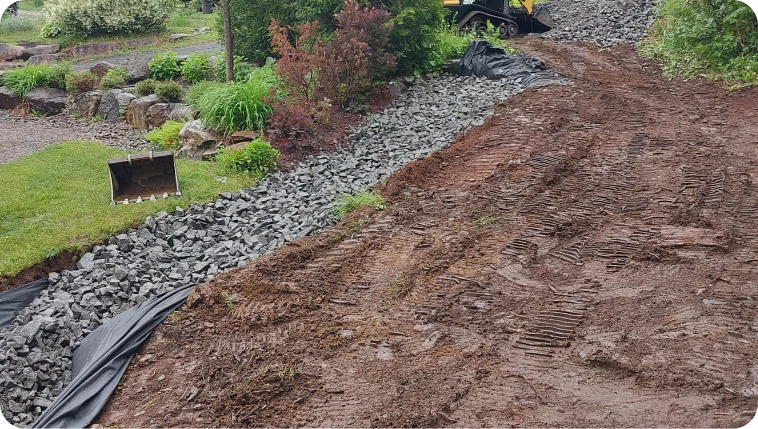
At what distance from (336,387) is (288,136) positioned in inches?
188

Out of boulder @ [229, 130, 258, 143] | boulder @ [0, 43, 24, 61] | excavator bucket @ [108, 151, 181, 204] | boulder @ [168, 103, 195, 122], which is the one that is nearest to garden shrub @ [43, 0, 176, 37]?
boulder @ [0, 43, 24, 61]

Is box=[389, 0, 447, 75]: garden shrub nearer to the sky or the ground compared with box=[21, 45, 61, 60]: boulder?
nearer to the sky

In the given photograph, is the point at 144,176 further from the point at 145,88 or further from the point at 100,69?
the point at 100,69

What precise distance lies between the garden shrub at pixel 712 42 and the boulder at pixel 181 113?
8094 mm

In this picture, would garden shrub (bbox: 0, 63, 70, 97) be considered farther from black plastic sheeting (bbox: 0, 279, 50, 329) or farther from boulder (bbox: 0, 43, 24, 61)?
black plastic sheeting (bbox: 0, 279, 50, 329)

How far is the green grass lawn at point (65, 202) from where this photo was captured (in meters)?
5.75

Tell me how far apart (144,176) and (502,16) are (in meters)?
11.2

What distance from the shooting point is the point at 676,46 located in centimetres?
1200

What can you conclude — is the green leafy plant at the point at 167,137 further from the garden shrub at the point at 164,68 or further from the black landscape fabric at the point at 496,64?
the black landscape fabric at the point at 496,64

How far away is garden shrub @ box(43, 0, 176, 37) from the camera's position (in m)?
15.9

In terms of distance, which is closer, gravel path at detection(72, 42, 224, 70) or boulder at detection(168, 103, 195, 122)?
boulder at detection(168, 103, 195, 122)

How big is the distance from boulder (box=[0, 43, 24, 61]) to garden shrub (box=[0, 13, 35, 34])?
3427mm

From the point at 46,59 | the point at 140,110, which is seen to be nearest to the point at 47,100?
the point at 140,110

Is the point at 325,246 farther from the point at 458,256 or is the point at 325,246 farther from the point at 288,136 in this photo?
Result: the point at 288,136
